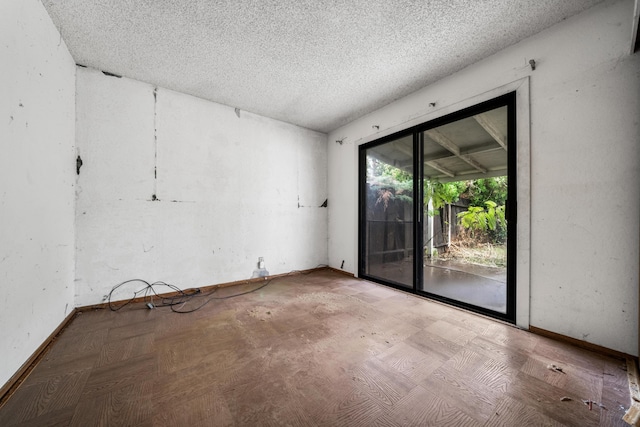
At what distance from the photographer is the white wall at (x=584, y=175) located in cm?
167

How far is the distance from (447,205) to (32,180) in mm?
4945

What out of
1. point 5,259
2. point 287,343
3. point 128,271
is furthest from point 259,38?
point 128,271

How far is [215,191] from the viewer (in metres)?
3.34

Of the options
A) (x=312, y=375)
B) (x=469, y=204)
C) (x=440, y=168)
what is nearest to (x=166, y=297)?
(x=312, y=375)

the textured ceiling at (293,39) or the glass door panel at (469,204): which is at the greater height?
the textured ceiling at (293,39)

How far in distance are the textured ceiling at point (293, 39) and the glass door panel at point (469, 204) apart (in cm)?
79

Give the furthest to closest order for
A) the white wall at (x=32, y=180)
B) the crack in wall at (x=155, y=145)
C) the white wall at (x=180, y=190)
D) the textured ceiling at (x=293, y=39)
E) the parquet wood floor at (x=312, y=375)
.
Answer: the crack in wall at (x=155, y=145)
the white wall at (x=180, y=190)
the textured ceiling at (x=293, y=39)
the white wall at (x=32, y=180)
the parquet wood floor at (x=312, y=375)

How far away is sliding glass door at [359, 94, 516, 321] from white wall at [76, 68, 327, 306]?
139cm

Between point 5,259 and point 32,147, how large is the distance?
32.7 inches

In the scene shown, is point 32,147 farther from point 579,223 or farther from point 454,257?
point 454,257

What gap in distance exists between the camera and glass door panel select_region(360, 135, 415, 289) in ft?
10.6

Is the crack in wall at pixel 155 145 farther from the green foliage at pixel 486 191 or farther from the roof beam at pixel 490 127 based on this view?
the green foliage at pixel 486 191

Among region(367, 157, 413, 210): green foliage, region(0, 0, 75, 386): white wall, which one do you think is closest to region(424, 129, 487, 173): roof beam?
region(367, 157, 413, 210): green foliage

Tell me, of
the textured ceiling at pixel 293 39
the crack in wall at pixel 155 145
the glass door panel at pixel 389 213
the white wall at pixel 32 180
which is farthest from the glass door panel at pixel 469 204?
the white wall at pixel 32 180
